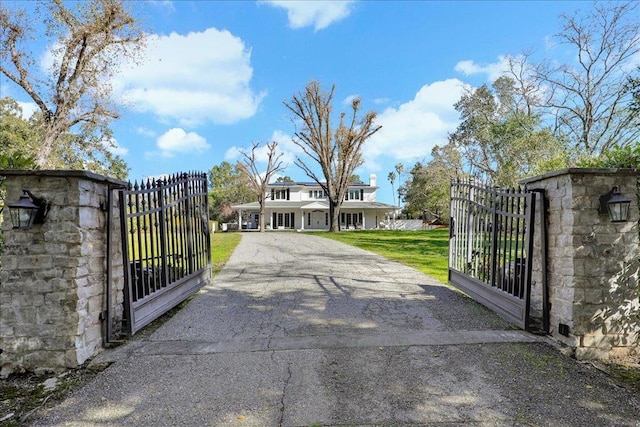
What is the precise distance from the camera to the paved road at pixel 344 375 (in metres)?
2.48

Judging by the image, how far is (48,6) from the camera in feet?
50.6

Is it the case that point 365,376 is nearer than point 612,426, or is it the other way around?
point 612,426

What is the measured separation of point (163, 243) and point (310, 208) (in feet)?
101

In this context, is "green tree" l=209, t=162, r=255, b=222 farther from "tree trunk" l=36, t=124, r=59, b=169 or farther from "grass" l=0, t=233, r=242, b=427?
"grass" l=0, t=233, r=242, b=427

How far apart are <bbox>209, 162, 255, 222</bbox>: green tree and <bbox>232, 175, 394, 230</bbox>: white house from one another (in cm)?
584

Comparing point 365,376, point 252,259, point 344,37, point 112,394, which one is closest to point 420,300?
point 365,376

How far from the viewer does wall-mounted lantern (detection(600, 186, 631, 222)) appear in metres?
3.34

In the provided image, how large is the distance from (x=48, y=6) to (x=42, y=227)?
1795 centimetres

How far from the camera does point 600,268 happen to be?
11.4 ft

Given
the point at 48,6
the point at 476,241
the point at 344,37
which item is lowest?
the point at 476,241

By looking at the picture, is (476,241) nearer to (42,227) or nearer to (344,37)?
(42,227)

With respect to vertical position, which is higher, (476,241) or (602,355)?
(476,241)

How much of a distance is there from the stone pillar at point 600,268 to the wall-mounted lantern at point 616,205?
8cm

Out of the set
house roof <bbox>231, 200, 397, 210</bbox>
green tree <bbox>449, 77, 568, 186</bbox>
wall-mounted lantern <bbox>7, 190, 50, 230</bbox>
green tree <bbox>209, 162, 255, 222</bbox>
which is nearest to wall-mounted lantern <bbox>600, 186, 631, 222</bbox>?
wall-mounted lantern <bbox>7, 190, 50, 230</bbox>
